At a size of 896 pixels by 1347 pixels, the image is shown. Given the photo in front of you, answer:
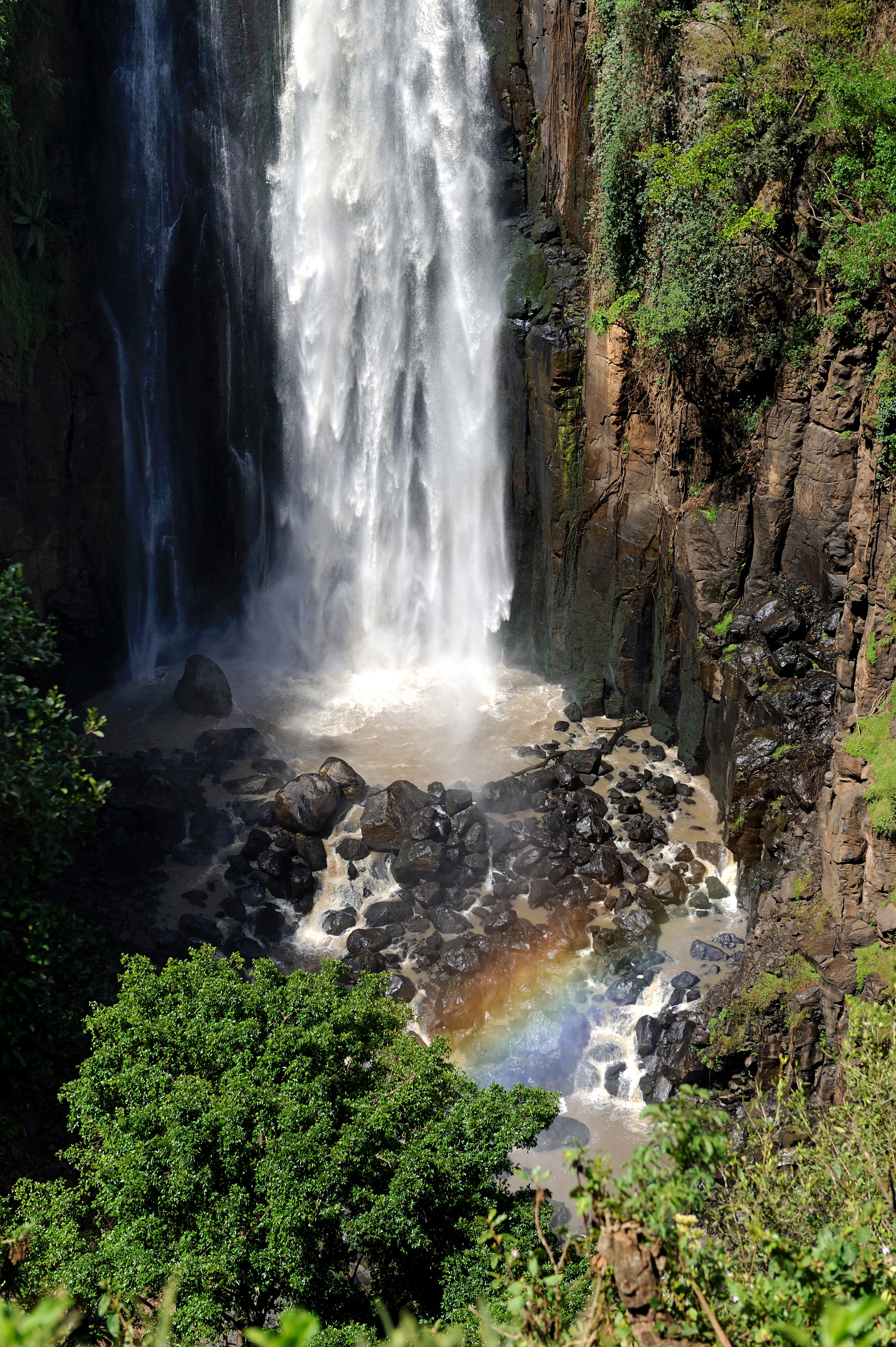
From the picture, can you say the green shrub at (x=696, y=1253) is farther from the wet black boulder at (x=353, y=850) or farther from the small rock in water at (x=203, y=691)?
the small rock in water at (x=203, y=691)

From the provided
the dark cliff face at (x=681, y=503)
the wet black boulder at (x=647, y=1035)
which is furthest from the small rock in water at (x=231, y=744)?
the wet black boulder at (x=647, y=1035)

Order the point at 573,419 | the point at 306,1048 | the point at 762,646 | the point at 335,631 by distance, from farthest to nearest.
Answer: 1. the point at 335,631
2. the point at 573,419
3. the point at 762,646
4. the point at 306,1048

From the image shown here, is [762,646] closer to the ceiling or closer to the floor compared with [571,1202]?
Answer: closer to the ceiling

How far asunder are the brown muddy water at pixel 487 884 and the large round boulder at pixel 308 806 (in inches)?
17.7

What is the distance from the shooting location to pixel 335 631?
1220 inches

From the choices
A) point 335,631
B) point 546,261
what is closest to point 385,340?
point 546,261

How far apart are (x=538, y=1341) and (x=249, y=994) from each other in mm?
6263

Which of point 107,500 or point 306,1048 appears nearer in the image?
point 306,1048

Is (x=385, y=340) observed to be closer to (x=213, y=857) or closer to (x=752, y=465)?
(x=752, y=465)

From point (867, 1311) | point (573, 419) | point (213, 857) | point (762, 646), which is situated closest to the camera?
point (867, 1311)

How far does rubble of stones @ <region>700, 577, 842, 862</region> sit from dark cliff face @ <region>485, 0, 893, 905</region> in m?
0.05

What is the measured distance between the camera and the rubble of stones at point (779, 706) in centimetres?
1842

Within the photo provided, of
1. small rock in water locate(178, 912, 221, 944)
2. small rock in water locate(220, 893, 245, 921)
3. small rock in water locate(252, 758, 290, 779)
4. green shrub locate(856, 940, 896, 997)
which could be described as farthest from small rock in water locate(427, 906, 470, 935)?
green shrub locate(856, 940, 896, 997)

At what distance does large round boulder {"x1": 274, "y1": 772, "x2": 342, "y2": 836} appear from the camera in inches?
878
